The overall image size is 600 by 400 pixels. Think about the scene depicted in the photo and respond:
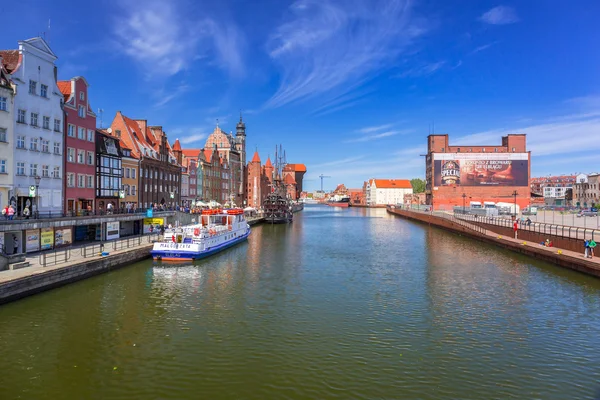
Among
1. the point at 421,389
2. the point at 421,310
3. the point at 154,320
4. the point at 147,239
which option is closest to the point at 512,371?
the point at 421,389

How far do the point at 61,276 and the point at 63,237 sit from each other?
513 inches

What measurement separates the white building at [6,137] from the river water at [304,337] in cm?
1285

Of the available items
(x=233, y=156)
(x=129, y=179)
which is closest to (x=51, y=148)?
(x=129, y=179)

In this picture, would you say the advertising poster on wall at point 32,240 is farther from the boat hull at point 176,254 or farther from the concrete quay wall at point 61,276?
the boat hull at point 176,254

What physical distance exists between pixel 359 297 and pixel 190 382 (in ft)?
49.3

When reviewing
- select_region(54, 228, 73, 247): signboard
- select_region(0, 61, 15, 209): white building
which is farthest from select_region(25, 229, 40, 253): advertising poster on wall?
select_region(0, 61, 15, 209): white building

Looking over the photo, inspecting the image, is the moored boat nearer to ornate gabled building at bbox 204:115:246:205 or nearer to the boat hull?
the boat hull

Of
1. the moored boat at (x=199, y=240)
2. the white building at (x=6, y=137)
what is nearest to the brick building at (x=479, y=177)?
the moored boat at (x=199, y=240)

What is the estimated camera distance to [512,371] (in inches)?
620

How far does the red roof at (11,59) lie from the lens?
35.2m

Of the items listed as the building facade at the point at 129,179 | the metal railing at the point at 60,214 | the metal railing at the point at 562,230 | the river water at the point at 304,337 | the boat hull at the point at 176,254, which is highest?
the building facade at the point at 129,179

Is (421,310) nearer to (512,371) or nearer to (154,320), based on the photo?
(512,371)

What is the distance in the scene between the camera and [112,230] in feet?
144

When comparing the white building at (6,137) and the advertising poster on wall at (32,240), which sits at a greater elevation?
the white building at (6,137)
